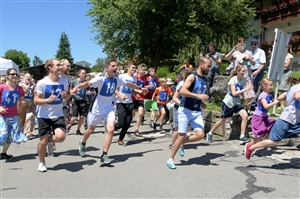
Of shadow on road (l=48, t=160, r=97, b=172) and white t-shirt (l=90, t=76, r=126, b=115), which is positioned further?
white t-shirt (l=90, t=76, r=126, b=115)

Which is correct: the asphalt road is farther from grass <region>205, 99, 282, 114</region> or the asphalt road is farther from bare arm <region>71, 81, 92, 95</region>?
grass <region>205, 99, 282, 114</region>

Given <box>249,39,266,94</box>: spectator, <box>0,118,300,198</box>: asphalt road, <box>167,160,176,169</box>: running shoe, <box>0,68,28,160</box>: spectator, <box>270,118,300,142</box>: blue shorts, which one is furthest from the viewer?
<box>249,39,266,94</box>: spectator

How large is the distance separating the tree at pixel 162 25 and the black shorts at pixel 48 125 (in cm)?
1795

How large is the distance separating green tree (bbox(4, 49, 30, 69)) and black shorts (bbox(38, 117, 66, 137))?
142 metres

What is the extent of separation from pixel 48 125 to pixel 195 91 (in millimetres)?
2676

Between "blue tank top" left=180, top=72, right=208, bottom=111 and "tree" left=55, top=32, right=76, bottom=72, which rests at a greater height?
"tree" left=55, top=32, right=76, bottom=72

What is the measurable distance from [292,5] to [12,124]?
27.9m

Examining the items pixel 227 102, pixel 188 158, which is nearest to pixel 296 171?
pixel 188 158

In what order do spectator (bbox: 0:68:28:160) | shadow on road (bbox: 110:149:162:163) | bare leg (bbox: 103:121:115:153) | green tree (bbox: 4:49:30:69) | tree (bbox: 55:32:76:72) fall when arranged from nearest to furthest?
bare leg (bbox: 103:121:115:153), shadow on road (bbox: 110:149:162:163), spectator (bbox: 0:68:28:160), tree (bbox: 55:32:76:72), green tree (bbox: 4:49:30:69)

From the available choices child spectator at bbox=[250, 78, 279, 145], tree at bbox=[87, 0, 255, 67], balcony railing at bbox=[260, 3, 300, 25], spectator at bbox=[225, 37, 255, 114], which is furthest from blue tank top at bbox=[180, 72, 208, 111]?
balcony railing at bbox=[260, 3, 300, 25]

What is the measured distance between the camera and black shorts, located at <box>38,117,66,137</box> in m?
5.38

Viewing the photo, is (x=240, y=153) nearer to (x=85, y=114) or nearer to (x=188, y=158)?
(x=188, y=158)

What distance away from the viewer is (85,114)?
9758 millimetres

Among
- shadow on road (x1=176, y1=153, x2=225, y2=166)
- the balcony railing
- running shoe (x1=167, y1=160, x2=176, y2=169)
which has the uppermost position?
the balcony railing
